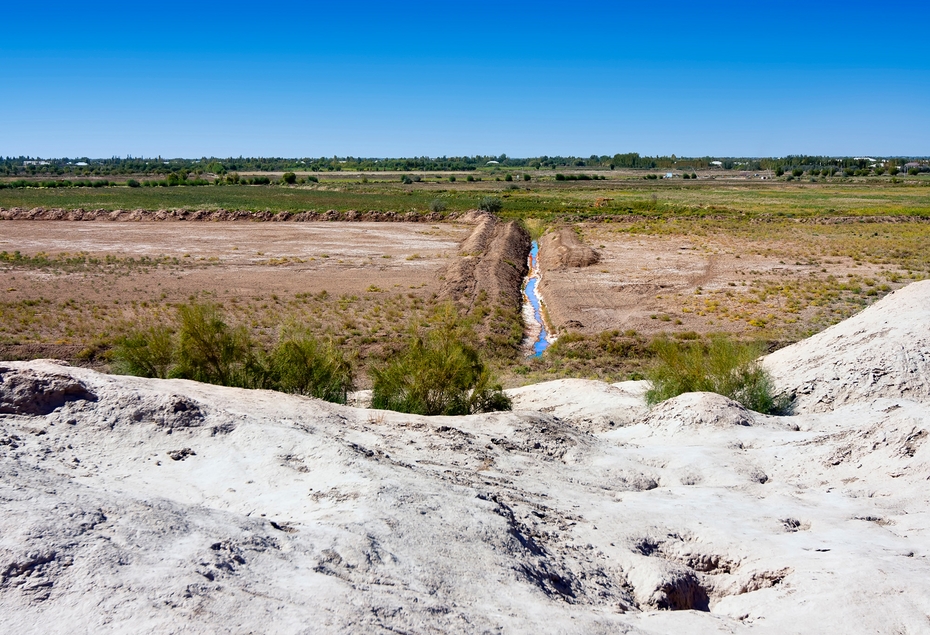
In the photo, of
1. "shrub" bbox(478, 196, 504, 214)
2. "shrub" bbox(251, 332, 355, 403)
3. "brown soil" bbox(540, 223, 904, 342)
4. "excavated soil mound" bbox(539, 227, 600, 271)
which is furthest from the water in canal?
"shrub" bbox(478, 196, 504, 214)

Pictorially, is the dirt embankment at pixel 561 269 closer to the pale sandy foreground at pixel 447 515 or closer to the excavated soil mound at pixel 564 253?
the excavated soil mound at pixel 564 253

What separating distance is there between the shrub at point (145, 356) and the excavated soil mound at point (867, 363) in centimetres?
1450

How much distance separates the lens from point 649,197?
10531 cm

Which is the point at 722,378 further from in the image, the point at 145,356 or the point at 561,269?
the point at 561,269

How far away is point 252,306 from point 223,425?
71.8 ft

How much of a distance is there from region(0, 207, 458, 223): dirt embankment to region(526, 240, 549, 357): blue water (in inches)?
809

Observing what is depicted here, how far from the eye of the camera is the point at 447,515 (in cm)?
902

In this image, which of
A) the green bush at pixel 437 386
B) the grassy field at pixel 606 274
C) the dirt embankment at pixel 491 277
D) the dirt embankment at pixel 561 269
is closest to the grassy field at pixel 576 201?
the grassy field at pixel 606 274

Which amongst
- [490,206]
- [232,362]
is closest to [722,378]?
[232,362]

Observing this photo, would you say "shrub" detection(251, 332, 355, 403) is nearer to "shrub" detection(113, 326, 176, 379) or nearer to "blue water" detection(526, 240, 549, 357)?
A: "shrub" detection(113, 326, 176, 379)

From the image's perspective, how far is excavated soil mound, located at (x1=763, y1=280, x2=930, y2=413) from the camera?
15.5m

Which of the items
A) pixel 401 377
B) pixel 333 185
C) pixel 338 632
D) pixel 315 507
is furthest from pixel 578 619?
pixel 333 185

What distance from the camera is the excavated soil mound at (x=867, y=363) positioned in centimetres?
1552

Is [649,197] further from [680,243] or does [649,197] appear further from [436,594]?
[436,594]
